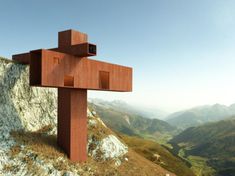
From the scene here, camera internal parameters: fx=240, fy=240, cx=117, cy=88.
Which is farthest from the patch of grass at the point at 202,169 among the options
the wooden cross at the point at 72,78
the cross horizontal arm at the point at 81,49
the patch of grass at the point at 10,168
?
the patch of grass at the point at 10,168

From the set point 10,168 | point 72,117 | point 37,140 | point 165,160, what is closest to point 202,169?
point 165,160

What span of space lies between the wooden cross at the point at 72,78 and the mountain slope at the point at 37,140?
1.46 meters

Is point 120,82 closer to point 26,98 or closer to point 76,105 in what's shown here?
point 76,105

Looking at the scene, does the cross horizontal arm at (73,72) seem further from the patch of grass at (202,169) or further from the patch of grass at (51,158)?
the patch of grass at (202,169)

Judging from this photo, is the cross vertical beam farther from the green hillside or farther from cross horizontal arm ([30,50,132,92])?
the green hillside

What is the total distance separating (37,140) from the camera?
71.4 feet

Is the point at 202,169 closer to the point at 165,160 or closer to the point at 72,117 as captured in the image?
the point at 165,160

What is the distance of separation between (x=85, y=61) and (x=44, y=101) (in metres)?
8.14

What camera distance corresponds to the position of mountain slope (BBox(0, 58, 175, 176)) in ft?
62.4

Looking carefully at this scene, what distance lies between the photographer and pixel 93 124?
30.1 metres

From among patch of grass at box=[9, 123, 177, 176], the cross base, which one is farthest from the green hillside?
the cross base

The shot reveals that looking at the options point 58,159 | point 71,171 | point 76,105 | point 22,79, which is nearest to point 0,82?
point 22,79

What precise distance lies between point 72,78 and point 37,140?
6.62m

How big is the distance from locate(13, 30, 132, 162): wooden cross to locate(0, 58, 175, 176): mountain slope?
146 cm
